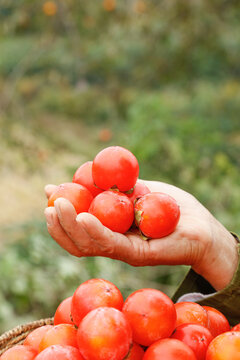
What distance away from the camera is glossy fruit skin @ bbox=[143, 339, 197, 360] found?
1.03m

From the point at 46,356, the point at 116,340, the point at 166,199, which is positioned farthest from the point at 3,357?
the point at 166,199

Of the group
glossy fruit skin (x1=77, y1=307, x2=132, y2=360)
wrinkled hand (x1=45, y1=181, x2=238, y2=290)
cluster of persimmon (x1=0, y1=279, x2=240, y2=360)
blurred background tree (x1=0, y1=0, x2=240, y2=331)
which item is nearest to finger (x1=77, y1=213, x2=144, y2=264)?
wrinkled hand (x1=45, y1=181, x2=238, y2=290)

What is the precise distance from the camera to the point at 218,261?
147cm

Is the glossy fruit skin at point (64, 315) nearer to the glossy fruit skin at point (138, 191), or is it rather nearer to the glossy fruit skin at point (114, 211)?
the glossy fruit skin at point (114, 211)

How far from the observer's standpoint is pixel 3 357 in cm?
120

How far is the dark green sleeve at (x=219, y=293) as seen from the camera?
1.41 meters

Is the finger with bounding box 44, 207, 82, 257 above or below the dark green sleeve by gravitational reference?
above

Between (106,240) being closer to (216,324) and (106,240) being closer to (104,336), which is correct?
(104,336)

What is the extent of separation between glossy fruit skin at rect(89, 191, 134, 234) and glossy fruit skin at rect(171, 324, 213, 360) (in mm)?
338

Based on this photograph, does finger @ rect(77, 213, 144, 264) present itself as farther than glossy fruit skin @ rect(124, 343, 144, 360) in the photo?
Yes

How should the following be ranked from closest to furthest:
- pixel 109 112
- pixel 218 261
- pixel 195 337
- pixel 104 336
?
pixel 104 336, pixel 195 337, pixel 218 261, pixel 109 112

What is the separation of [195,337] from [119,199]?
44cm

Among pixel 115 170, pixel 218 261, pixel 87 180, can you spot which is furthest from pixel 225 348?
pixel 87 180

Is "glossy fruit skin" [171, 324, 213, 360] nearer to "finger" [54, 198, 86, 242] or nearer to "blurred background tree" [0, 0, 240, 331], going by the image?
"finger" [54, 198, 86, 242]
